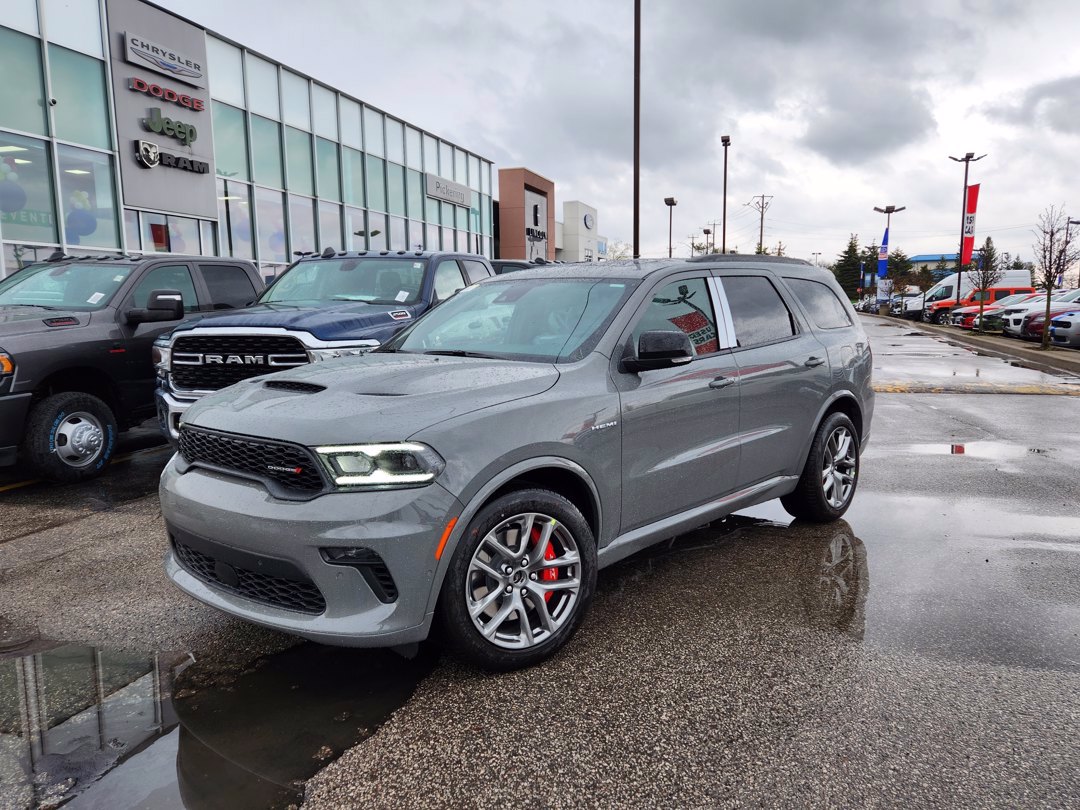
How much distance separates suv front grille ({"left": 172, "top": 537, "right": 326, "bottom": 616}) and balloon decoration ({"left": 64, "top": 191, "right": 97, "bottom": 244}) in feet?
47.6

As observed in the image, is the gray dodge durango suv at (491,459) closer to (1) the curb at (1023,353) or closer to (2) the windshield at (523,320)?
(2) the windshield at (523,320)

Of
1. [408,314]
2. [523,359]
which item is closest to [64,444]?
[408,314]

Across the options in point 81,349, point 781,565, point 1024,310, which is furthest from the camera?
point 1024,310

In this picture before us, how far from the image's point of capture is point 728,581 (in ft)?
13.9

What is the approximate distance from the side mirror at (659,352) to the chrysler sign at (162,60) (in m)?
17.3

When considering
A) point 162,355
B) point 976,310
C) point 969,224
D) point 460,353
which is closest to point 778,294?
point 460,353

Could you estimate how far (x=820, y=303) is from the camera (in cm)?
540

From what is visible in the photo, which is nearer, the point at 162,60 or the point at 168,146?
the point at 162,60

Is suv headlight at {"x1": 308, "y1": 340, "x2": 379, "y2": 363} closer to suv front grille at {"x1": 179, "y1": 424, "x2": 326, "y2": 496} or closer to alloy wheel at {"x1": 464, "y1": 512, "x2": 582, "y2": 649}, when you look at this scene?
suv front grille at {"x1": 179, "y1": 424, "x2": 326, "y2": 496}

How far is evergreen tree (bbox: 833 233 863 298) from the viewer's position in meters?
89.8

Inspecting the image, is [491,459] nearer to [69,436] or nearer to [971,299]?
[69,436]

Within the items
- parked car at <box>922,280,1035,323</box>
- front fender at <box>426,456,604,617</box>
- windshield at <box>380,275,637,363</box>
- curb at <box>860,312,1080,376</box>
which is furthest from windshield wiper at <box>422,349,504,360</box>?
parked car at <box>922,280,1035,323</box>

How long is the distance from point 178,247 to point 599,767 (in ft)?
60.1

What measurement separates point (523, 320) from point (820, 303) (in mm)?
2472
